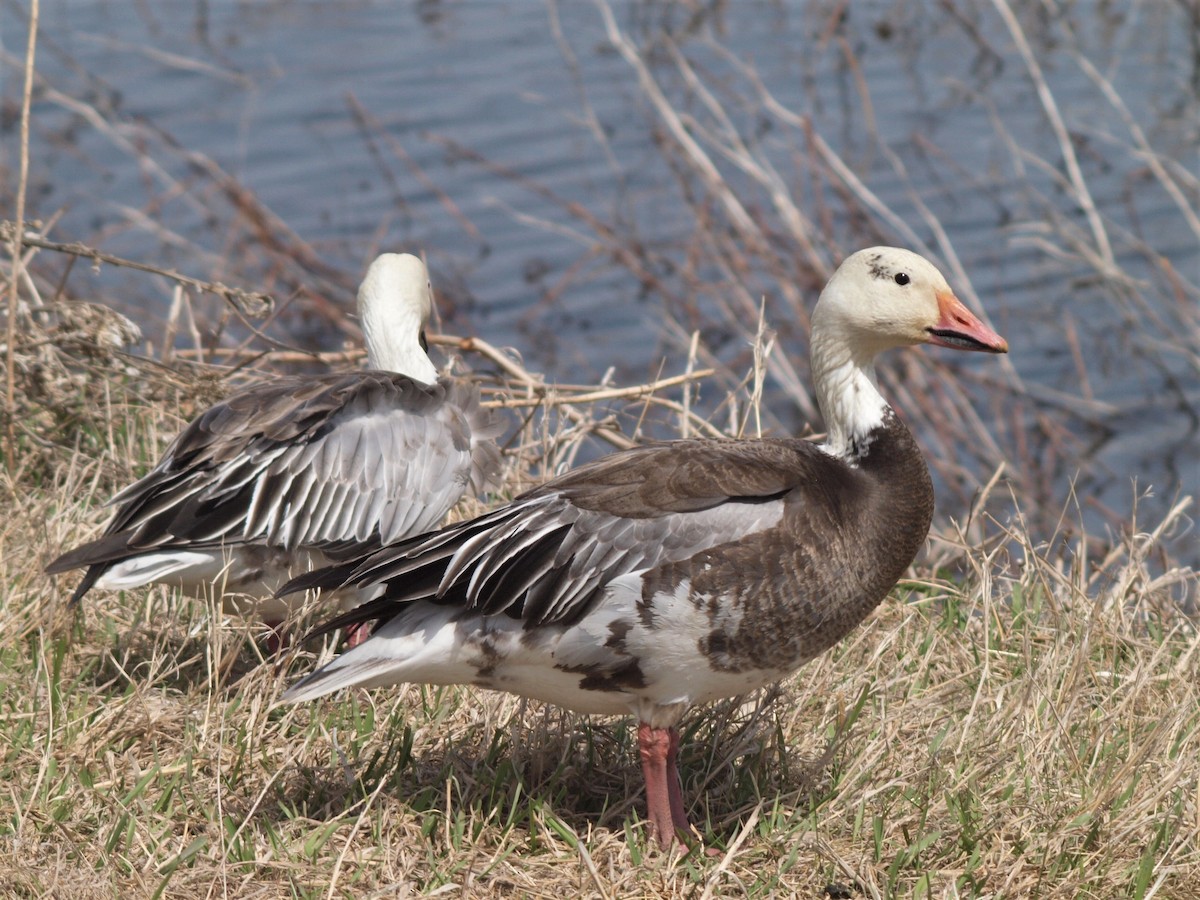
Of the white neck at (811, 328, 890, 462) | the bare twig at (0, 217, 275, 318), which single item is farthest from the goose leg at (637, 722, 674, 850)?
the bare twig at (0, 217, 275, 318)

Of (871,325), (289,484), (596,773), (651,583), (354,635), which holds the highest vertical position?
(871,325)

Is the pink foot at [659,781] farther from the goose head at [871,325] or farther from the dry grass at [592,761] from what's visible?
the goose head at [871,325]

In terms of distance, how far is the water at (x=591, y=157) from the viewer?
10398 millimetres

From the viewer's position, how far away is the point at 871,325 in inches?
168

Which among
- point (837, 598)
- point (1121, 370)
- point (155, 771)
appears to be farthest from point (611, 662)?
point (1121, 370)

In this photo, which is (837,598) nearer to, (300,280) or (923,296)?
(923,296)

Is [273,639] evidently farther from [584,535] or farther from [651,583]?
[651,583]

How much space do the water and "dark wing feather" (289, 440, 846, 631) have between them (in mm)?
5435

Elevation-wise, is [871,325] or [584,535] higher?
[871,325]

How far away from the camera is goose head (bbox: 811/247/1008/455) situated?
425 centimetres

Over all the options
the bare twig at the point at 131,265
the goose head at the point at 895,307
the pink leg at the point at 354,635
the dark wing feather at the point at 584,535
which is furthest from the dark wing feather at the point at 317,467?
the goose head at the point at 895,307

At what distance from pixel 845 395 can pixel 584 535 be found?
89cm

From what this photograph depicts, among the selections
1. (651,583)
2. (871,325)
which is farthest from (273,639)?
(871,325)

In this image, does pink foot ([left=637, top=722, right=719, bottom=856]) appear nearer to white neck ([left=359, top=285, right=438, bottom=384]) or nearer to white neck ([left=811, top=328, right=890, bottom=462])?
white neck ([left=811, top=328, right=890, bottom=462])
